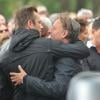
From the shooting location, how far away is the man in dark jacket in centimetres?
600

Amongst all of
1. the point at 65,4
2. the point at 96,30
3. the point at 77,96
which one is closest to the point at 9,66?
the point at 96,30

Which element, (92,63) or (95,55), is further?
(95,55)

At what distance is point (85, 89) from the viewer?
4.28 metres

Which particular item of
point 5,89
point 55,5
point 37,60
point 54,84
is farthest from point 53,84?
point 55,5

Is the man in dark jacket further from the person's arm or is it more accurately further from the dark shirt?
the dark shirt

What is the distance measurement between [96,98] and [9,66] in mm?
1913

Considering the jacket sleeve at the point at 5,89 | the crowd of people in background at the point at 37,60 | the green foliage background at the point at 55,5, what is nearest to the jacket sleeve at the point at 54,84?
the crowd of people in background at the point at 37,60

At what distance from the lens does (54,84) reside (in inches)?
234

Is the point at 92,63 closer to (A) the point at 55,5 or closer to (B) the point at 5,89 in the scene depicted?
(B) the point at 5,89

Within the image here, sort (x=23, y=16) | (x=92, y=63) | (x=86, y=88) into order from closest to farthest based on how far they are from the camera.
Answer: (x=86, y=88) < (x=23, y=16) < (x=92, y=63)

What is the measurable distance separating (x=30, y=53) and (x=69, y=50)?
0.38 m

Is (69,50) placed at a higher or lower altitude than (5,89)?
higher

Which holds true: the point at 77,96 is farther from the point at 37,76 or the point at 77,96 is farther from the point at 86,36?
the point at 86,36

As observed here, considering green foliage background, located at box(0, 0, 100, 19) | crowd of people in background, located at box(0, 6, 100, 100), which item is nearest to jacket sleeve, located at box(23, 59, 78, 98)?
crowd of people in background, located at box(0, 6, 100, 100)
